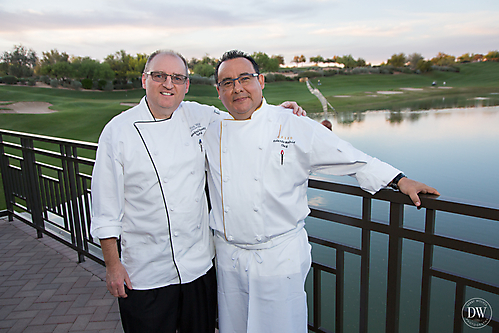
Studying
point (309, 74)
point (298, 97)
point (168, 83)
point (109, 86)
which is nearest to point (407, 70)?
point (309, 74)

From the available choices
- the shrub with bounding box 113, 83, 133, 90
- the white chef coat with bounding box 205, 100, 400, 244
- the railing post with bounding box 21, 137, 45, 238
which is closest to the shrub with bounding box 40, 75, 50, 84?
the shrub with bounding box 113, 83, 133, 90

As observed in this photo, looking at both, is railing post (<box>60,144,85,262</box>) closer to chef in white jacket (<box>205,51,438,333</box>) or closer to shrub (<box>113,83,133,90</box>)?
chef in white jacket (<box>205,51,438,333</box>)

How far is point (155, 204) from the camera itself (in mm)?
1309

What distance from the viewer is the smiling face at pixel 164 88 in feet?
4.41

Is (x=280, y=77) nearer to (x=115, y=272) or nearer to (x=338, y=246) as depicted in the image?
(x=338, y=246)

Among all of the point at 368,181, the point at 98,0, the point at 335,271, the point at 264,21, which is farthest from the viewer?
the point at 264,21

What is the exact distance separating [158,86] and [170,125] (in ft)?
0.55

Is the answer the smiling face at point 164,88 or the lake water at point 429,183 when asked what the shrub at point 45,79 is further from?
the smiling face at point 164,88

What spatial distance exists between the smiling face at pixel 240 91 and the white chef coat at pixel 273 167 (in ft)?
0.15

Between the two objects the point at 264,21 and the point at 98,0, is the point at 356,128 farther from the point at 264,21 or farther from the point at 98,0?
the point at 264,21

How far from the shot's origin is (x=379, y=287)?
5.80 m

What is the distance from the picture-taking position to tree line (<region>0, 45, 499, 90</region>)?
156 feet

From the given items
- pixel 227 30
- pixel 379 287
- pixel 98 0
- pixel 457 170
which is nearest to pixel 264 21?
pixel 227 30

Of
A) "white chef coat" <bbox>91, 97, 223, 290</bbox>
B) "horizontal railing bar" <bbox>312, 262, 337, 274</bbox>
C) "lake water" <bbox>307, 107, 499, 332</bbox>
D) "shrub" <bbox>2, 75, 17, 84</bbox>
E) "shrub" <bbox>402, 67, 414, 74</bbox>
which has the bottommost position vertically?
"lake water" <bbox>307, 107, 499, 332</bbox>
